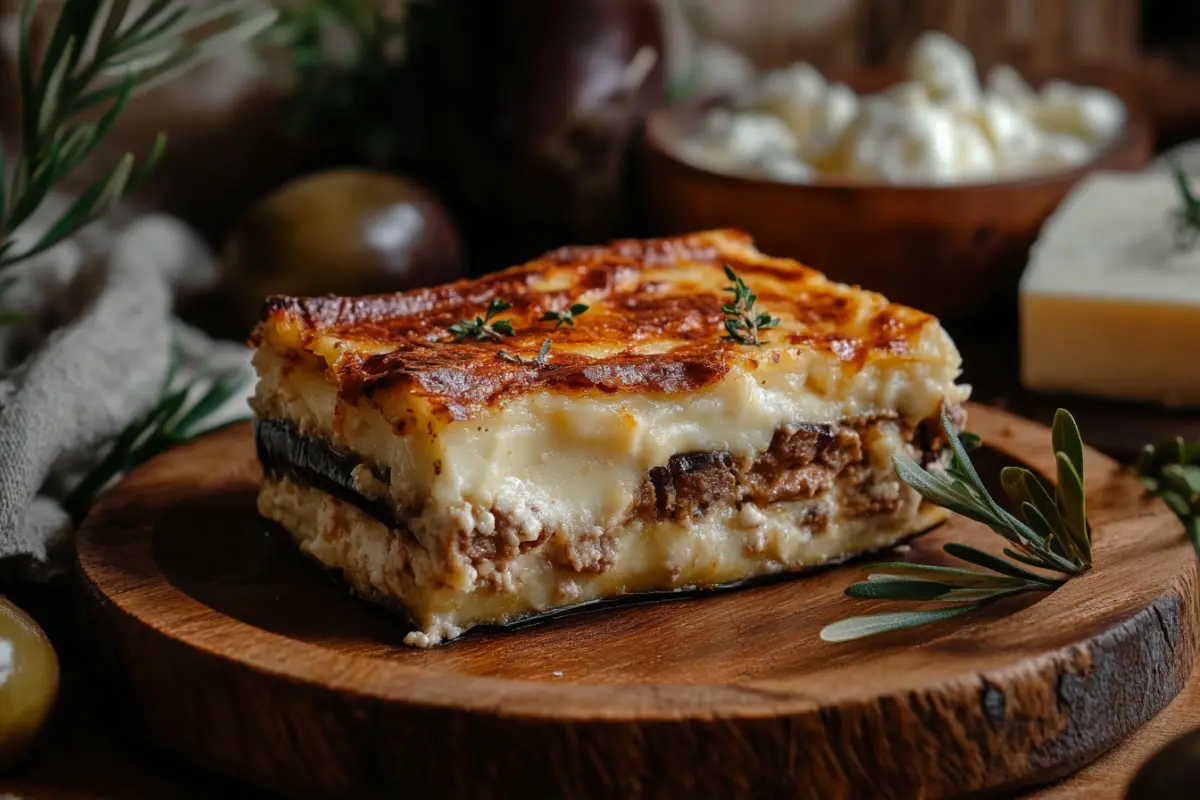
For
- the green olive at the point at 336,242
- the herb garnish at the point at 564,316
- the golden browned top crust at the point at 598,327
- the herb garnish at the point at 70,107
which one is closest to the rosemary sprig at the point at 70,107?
the herb garnish at the point at 70,107

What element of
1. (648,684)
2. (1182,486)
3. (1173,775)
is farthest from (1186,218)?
(648,684)

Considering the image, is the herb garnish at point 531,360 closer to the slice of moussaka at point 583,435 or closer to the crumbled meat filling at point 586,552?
the slice of moussaka at point 583,435

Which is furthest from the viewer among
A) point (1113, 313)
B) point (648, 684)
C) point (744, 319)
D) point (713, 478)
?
point (1113, 313)

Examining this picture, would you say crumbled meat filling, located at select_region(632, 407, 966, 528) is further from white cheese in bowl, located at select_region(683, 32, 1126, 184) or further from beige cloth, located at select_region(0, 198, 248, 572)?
white cheese in bowl, located at select_region(683, 32, 1126, 184)

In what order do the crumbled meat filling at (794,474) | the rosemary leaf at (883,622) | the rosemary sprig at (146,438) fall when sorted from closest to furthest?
the rosemary leaf at (883,622)
the crumbled meat filling at (794,474)
the rosemary sprig at (146,438)

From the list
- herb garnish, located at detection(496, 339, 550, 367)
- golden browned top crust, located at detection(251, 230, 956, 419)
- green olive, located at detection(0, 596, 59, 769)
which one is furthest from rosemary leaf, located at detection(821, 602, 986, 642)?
green olive, located at detection(0, 596, 59, 769)

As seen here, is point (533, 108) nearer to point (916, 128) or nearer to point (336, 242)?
point (336, 242)
